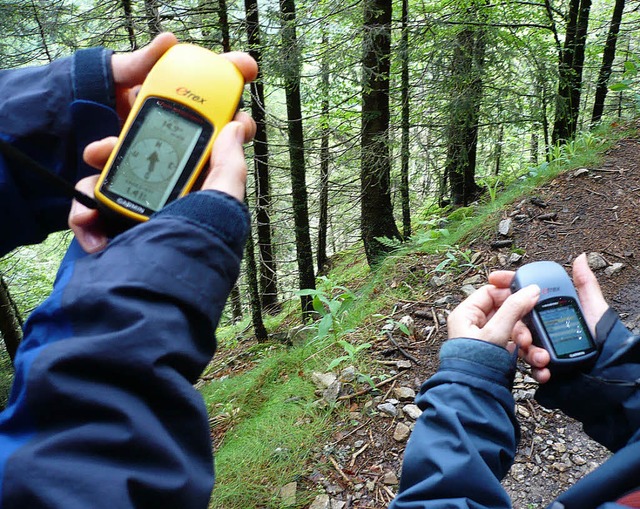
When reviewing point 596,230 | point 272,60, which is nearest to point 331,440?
point 596,230

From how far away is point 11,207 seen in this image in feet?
4.84

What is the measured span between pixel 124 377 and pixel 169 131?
1049mm

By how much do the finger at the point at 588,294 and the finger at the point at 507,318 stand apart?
419mm

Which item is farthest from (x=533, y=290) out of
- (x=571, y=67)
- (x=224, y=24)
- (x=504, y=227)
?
(x=571, y=67)

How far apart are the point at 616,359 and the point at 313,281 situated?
6.76 meters

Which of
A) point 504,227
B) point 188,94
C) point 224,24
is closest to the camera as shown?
point 188,94

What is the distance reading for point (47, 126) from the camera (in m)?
1.52

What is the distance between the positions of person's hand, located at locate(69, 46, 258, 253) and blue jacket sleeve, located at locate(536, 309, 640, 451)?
143 cm

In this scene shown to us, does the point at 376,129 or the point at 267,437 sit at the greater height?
the point at 376,129

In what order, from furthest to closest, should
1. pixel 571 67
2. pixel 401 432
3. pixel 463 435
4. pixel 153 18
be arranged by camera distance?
pixel 571 67
pixel 153 18
pixel 401 432
pixel 463 435

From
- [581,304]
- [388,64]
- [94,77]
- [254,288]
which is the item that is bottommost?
[254,288]

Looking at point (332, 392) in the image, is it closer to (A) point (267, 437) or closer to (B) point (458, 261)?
(A) point (267, 437)

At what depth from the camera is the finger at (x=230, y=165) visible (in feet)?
3.73

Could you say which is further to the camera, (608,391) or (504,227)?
(504,227)
